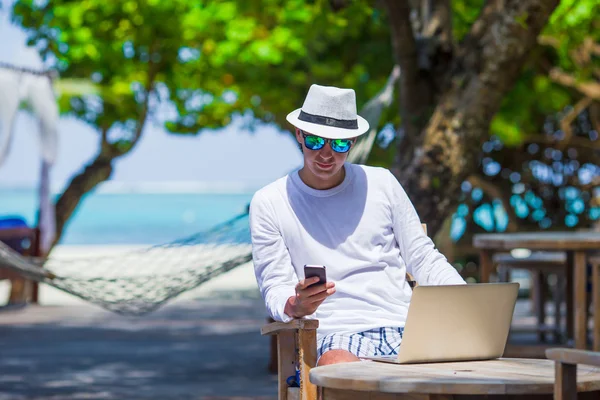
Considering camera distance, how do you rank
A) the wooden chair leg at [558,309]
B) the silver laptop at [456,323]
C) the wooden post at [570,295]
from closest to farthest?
the silver laptop at [456,323] < the wooden post at [570,295] < the wooden chair leg at [558,309]

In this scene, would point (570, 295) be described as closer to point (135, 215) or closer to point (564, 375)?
point (564, 375)

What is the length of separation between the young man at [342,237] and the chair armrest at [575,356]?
1.00 m

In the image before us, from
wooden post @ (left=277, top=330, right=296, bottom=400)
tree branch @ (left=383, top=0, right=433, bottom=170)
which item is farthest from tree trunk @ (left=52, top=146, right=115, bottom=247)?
wooden post @ (left=277, top=330, right=296, bottom=400)

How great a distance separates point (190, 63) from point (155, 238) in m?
33.9

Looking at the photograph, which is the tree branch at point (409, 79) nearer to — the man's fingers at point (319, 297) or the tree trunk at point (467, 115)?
the tree trunk at point (467, 115)

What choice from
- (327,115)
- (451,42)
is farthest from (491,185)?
(327,115)

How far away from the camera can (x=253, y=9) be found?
11.0m

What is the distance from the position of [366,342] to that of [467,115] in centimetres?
330

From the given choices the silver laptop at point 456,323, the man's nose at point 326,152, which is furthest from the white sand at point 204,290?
the silver laptop at point 456,323

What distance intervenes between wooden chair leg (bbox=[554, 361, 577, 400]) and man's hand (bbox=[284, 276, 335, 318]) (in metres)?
0.77

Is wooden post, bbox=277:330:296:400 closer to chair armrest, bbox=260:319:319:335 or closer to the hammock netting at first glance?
chair armrest, bbox=260:319:319:335

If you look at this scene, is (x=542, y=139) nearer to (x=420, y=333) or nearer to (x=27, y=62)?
(x=27, y=62)

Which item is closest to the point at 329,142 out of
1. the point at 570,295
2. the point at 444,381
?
the point at 444,381

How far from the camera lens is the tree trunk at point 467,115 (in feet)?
20.3
